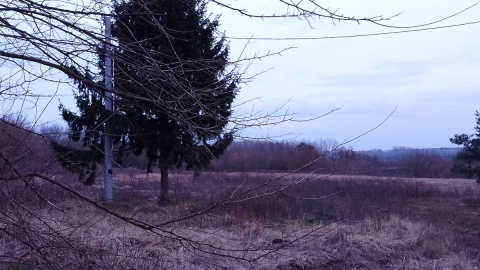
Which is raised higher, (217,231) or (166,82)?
(166,82)

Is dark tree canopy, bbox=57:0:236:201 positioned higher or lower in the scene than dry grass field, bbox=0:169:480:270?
higher

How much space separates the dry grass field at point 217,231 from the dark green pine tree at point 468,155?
1421cm

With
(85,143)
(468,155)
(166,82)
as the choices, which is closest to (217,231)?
(85,143)

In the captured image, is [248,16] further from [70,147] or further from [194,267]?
[194,267]

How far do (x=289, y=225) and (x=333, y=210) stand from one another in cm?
594

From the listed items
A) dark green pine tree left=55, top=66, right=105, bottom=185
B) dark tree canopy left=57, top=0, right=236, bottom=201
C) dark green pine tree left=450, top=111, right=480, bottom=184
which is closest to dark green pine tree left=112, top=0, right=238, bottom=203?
dark tree canopy left=57, top=0, right=236, bottom=201

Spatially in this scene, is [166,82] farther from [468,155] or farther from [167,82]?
[468,155]

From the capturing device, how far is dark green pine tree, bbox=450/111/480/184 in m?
41.6

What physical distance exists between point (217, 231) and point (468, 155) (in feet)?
123

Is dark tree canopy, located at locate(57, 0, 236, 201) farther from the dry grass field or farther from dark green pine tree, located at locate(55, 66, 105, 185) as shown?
the dry grass field

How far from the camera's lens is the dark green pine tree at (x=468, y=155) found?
136 ft

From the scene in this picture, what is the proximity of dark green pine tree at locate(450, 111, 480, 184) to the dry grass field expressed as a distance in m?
14.2

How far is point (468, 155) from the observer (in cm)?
4203

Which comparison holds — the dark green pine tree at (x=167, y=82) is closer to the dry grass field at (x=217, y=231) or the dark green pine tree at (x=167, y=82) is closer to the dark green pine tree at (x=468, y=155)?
the dry grass field at (x=217, y=231)
